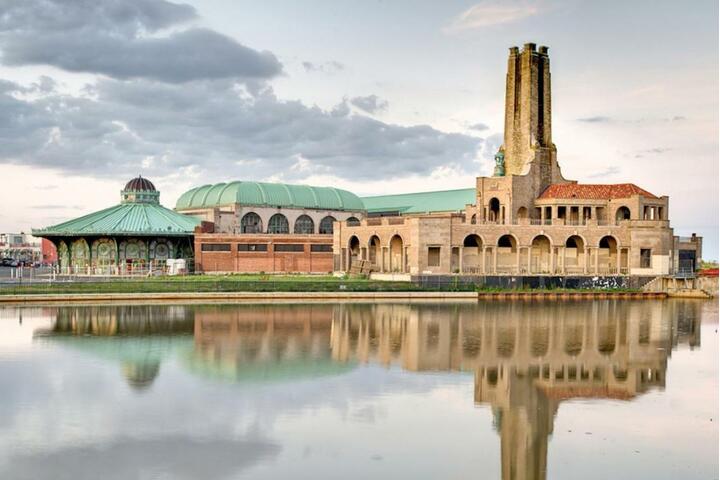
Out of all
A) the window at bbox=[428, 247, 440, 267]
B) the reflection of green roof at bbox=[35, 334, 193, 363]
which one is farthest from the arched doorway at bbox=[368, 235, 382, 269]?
the reflection of green roof at bbox=[35, 334, 193, 363]

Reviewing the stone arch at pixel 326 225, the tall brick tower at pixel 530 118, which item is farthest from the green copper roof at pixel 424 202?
the tall brick tower at pixel 530 118

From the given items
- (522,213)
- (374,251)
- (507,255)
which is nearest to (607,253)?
(522,213)

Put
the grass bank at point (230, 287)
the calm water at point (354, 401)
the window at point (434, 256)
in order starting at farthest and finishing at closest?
the window at point (434, 256)
the grass bank at point (230, 287)
the calm water at point (354, 401)

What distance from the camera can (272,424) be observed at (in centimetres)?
2327

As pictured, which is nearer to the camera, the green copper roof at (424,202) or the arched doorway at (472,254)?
the arched doorway at (472,254)

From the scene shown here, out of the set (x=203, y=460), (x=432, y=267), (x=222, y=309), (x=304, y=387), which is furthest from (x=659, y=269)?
(x=203, y=460)

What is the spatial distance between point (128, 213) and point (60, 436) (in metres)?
76.8

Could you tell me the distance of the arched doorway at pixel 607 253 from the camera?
86938 millimetres

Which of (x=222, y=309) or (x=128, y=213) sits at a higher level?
(x=128, y=213)

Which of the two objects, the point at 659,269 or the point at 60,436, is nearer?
the point at 60,436

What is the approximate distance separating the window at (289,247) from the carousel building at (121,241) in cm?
1004

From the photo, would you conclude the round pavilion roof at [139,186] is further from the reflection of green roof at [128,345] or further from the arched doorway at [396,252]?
the reflection of green roof at [128,345]

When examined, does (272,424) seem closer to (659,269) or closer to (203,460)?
(203,460)

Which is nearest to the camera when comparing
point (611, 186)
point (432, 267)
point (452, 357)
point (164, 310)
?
point (452, 357)
